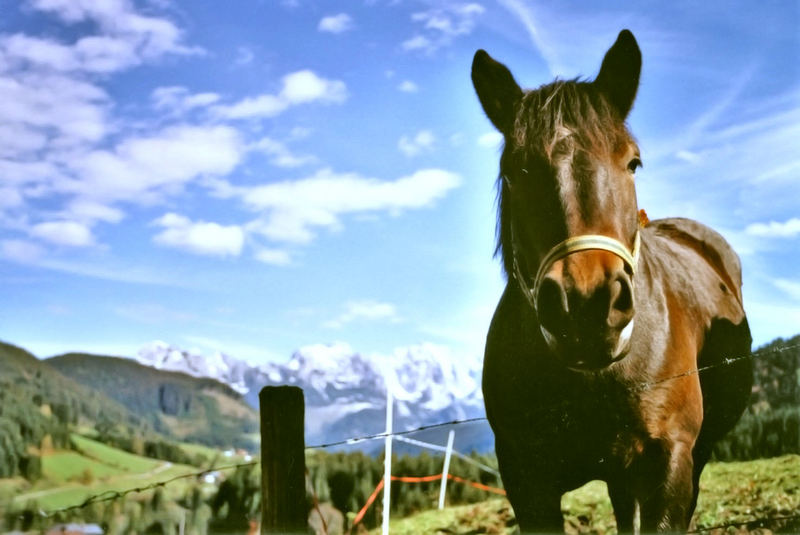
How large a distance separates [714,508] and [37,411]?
7999mm

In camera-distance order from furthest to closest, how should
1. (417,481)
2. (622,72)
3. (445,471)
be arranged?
(445,471)
(417,481)
(622,72)

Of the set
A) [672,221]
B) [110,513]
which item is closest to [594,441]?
[672,221]

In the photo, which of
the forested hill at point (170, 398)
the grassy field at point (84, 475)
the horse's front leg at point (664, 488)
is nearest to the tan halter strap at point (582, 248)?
the horse's front leg at point (664, 488)

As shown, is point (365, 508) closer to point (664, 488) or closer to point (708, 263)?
point (708, 263)

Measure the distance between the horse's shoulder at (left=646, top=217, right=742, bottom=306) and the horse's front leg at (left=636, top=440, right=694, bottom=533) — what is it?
310 centimetres

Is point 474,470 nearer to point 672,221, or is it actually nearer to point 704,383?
point 672,221

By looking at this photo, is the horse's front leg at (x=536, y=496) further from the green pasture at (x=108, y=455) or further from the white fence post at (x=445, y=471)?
the white fence post at (x=445, y=471)

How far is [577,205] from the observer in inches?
121

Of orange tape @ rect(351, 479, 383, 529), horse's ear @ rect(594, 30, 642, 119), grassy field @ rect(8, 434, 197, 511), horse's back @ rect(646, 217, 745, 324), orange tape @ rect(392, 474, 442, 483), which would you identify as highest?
horse's ear @ rect(594, 30, 642, 119)

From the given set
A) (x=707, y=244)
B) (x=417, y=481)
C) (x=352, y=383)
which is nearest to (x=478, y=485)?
(x=417, y=481)

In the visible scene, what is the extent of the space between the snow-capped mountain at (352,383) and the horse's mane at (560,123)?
12.0 metres

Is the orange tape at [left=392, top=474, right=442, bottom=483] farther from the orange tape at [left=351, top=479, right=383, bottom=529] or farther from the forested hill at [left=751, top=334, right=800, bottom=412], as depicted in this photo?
the forested hill at [left=751, top=334, right=800, bottom=412]

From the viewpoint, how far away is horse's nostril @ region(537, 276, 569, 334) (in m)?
2.90

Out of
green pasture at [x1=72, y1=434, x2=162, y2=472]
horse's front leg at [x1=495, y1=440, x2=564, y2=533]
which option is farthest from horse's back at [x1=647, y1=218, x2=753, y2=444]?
green pasture at [x1=72, y1=434, x2=162, y2=472]
